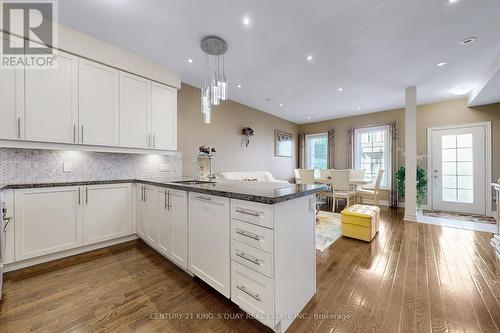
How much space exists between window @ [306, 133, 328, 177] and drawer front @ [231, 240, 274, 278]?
584 centimetres

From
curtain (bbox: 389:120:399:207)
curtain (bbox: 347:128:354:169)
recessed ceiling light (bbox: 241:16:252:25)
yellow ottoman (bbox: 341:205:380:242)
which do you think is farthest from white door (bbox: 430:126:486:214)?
recessed ceiling light (bbox: 241:16:252:25)

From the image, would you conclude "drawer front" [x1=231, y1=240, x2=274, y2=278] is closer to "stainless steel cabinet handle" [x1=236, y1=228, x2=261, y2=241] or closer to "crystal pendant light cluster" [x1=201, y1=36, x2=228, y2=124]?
"stainless steel cabinet handle" [x1=236, y1=228, x2=261, y2=241]

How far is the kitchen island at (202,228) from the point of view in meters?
1.29

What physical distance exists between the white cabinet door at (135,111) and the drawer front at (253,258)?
2408 mm

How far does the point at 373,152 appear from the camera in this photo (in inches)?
236

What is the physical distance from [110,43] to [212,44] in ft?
4.63

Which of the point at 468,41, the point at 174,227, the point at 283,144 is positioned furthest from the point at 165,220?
the point at 283,144

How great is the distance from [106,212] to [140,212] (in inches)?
16.3

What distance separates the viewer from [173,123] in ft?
11.2

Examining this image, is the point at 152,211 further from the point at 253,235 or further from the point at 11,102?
the point at 11,102

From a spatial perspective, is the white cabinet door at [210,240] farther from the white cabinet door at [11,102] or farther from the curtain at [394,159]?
the curtain at [394,159]

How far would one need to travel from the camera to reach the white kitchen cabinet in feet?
6.37

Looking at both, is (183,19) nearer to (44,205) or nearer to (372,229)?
(44,205)

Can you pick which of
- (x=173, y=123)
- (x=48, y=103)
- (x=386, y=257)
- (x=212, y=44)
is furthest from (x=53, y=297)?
(x=386, y=257)
